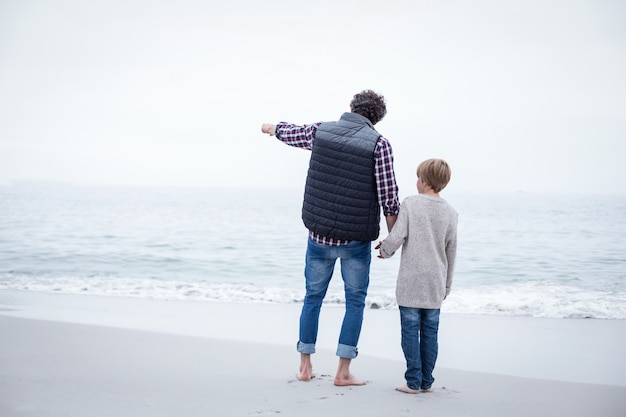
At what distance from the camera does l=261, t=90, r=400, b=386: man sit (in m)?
2.68

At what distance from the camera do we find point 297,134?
2916 mm

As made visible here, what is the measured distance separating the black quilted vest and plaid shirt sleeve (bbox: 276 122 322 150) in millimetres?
117

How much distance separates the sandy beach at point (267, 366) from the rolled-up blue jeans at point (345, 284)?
0.84ft

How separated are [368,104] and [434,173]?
524 millimetres

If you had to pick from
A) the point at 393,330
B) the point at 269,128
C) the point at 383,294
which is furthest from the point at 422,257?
the point at 383,294

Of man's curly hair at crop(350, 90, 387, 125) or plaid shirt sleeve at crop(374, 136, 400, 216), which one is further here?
man's curly hair at crop(350, 90, 387, 125)

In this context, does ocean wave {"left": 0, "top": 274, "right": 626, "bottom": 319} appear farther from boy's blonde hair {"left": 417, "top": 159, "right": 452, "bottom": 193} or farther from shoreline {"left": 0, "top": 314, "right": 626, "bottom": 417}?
boy's blonde hair {"left": 417, "top": 159, "right": 452, "bottom": 193}

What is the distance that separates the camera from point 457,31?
90.4 feet

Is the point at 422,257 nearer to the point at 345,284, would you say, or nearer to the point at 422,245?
the point at 422,245

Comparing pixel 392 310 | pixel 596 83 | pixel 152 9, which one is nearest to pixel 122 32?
pixel 152 9

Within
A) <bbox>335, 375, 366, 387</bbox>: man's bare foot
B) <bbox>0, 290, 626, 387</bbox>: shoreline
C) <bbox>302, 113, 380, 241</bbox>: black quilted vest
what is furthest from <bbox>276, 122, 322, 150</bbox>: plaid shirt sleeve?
<bbox>0, 290, 626, 387</bbox>: shoreline

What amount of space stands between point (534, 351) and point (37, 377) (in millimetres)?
3416

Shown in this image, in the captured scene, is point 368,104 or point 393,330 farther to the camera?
point 393,330

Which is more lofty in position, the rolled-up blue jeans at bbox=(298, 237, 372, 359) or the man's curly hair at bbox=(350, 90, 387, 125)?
the man's curly hair at bbox=(350, 90, 387, 125)
